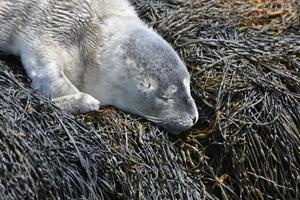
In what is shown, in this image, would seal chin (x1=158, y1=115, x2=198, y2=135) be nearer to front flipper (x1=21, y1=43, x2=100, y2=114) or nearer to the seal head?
the seal head

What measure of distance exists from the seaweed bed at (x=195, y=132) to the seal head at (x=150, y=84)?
5 cm

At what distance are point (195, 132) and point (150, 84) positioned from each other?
0.26 meters

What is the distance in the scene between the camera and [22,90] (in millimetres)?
2348

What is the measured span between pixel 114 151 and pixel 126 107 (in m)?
0.22

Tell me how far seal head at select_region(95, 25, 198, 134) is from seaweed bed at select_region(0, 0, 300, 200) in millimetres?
48

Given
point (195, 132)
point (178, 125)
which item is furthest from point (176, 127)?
point (195, 132)

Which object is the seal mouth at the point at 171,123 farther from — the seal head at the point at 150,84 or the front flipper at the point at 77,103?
the front flipper at the point at 77,103

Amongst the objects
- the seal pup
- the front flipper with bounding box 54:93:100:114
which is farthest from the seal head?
the front flipper with bounding box 54:93:100:114

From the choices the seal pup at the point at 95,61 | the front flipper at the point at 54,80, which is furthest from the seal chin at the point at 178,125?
the front flipper at the point at 54,80

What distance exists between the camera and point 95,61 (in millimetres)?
2539

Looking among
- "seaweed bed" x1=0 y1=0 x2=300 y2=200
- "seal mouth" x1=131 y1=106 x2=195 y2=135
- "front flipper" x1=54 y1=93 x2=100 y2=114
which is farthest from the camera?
"seal mouth" x1=131 y1=106 x2=195 y2=135

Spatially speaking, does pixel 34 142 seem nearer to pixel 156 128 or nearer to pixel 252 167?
pixel 156 128

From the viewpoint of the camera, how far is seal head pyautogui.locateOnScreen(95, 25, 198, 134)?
8.16ft

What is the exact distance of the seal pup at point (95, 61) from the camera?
2.48m
